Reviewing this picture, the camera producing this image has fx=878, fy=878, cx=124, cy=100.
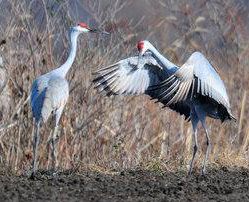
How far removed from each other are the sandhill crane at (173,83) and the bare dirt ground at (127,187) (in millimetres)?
845

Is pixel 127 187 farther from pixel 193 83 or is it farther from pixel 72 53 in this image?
pixel 72 53

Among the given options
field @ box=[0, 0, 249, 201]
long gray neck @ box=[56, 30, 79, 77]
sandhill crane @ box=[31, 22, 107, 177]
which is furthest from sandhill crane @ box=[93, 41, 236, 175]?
sandhill crane @ box=[31, 22, 107, 177]

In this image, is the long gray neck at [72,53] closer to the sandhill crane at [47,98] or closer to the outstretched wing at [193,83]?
the sandhill crane at [47,98]

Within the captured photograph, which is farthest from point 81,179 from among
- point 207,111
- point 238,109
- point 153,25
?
point 153,25

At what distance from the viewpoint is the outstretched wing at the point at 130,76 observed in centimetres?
1025

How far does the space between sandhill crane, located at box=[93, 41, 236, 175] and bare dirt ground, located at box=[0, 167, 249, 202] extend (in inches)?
33.3

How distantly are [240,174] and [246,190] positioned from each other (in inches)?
50.7

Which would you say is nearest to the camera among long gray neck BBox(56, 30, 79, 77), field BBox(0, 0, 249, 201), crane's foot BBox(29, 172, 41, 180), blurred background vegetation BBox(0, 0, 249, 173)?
crane's foot BBox(29, 172, 41, 180)

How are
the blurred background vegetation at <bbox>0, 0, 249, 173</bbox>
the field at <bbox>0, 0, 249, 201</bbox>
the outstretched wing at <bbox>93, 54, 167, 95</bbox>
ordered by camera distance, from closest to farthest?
the field at <bbox>0, 0, 249, 201</bbox>
the outstretched wing at <bbox>93, 54, 167, 95</bbox>
the blurred background vegetation at <bbox>0, 0, 249, 173</bbox>

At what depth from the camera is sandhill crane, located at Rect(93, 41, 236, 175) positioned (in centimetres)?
959

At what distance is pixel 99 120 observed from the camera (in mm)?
11078

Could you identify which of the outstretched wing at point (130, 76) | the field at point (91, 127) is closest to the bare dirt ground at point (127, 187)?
the field at point (91, 127)

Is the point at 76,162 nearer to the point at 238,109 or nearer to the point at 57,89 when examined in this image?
the point at 57,89

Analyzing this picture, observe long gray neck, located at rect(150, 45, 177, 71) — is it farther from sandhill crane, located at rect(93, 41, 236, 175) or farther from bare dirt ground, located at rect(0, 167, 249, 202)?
bare dirt ground, located at rect(0, 167, 249, 202)
